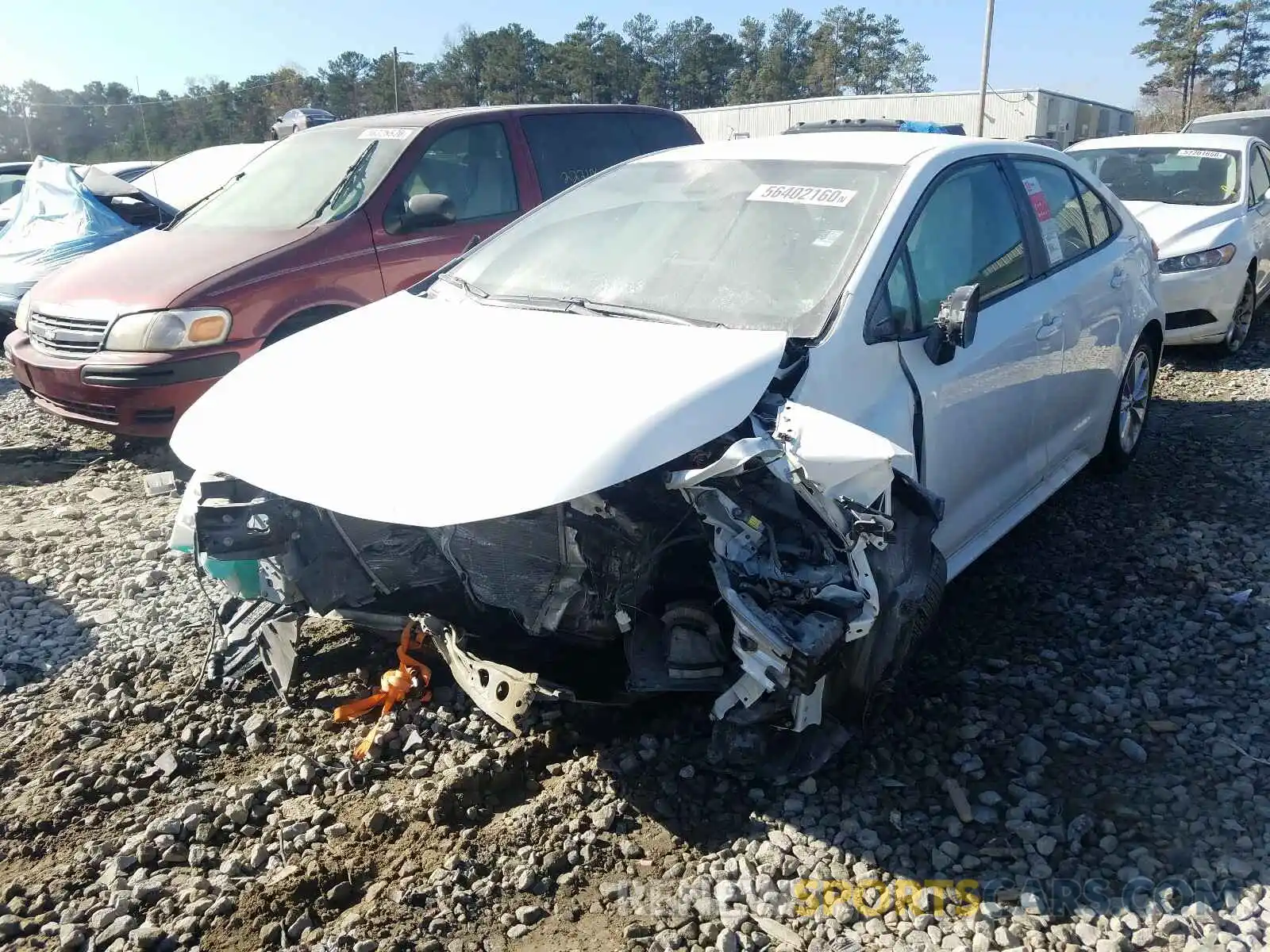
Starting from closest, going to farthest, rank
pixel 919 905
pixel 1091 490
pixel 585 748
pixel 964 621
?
pixel 919 905 < pixel 585 748 < pixel 964 621 < pixel 1091 490

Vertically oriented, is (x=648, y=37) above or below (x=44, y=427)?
above

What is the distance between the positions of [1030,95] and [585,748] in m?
38.3

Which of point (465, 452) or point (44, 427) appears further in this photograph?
point (44, 427)

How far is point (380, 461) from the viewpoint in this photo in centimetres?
260

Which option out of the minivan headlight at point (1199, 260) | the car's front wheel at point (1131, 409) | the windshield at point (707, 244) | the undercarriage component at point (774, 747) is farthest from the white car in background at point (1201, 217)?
the undercarriage component at point (774, 747)

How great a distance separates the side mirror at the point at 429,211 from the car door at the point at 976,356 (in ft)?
9.84

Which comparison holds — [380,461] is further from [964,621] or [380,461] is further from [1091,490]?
[1091,490]

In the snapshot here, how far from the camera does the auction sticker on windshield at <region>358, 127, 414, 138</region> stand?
19.9 feet

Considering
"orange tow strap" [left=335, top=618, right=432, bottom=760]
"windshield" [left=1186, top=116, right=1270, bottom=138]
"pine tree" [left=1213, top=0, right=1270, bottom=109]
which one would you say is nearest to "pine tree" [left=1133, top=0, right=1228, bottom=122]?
"pine tree" [left=1213, top=0, right=1270, bottom=109]

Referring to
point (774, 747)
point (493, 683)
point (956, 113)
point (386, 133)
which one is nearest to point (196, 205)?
point (386, 133)

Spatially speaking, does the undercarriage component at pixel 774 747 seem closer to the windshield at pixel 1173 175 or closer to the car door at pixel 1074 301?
the car door at pixel 1074 301

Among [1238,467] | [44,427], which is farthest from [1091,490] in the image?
[44,427]

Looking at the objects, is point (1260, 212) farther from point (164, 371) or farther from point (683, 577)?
point (164, 371)

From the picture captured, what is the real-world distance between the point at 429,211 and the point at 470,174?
0.78 m
